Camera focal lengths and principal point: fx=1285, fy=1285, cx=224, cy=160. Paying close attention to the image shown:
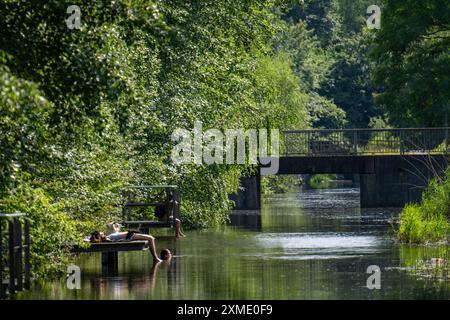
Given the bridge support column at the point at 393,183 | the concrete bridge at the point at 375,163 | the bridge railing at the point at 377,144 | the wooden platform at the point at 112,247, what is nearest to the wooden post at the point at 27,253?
the wooden platform at the point at 112,247

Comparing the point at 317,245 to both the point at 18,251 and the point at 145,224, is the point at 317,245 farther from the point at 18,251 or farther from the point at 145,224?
the point at 18,251

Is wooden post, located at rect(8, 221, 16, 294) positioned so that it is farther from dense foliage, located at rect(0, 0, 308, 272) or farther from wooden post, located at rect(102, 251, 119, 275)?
wooden post, located at rect(102, 251, 119, 275)

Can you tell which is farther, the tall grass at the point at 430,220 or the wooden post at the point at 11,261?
the tall grass at the point at 430,220

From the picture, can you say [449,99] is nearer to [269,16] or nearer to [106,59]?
[269,16]

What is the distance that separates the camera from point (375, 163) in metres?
56.8

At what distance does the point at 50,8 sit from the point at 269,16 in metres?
22.7

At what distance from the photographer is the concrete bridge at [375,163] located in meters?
55.7

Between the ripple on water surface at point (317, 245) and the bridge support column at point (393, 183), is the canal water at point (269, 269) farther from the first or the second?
the bridge support column at point (393, 183)

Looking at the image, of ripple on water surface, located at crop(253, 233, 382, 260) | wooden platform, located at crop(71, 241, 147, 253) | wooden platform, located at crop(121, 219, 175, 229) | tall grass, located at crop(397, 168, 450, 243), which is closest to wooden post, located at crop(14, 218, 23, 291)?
wooden platform, located at crop(71, 241, 147, 253)

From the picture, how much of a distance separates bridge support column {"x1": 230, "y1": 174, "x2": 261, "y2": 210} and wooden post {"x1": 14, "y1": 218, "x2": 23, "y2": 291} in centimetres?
3639
